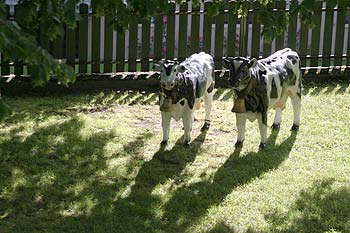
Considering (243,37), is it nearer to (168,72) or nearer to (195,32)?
(195,32)

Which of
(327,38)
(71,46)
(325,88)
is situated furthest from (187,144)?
(327,38)

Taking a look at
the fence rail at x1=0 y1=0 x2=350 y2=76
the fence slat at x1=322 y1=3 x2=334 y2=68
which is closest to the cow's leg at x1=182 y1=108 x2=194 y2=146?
the fence rail at x1=0 y1=0 x2=350 y2=76

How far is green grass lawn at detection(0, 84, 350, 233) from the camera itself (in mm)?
6176

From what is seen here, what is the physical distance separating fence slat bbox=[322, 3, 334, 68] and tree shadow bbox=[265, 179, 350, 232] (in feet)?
16.9

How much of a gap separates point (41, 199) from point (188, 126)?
2.11 meters

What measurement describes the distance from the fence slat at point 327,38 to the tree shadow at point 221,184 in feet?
11.7

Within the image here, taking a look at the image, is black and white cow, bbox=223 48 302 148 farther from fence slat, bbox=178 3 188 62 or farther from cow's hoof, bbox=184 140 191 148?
fence slat, bbox=178 3 188 62

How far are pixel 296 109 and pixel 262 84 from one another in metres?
1.32

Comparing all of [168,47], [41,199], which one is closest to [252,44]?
[168,47]

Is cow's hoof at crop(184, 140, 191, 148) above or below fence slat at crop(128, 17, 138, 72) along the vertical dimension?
below

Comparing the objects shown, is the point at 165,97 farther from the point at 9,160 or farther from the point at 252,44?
the point at 252,44

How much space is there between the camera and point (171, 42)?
36.4 ft

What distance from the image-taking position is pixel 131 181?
714 cm

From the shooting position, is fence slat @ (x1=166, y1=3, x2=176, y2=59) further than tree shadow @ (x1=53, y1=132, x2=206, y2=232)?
Yes
